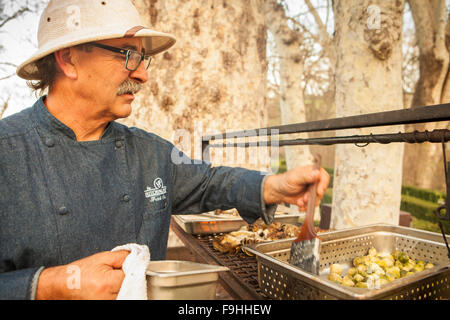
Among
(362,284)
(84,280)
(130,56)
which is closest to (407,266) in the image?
(362,284)

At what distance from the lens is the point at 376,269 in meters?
1.54

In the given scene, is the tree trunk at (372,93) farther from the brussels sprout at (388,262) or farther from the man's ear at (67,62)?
the man's ear at (67,62)

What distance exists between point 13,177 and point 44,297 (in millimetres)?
560

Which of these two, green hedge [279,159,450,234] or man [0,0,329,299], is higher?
man [0,0,329,299]

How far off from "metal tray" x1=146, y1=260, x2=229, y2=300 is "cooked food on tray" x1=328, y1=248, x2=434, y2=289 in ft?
2.05

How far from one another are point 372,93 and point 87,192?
3781 mm

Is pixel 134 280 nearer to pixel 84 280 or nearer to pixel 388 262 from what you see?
pixel 84 280

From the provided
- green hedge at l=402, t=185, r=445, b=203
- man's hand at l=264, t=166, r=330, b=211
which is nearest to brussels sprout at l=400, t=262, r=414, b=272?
man's hand at l=264, t=166, r=330, b=211

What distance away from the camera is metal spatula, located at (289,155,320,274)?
115 centimetres

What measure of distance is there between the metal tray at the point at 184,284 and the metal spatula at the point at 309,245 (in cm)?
33

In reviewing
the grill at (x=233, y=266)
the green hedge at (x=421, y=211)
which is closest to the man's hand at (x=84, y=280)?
the grill at (x=233, y=266)

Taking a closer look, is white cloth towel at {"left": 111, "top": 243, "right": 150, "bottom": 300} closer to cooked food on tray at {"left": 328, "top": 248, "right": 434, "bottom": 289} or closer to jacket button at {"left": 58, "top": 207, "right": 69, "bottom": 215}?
jacket button at {"left": 58, "top": 207, "right": 69, "bottom": 215}

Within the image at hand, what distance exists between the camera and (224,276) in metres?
1.46
